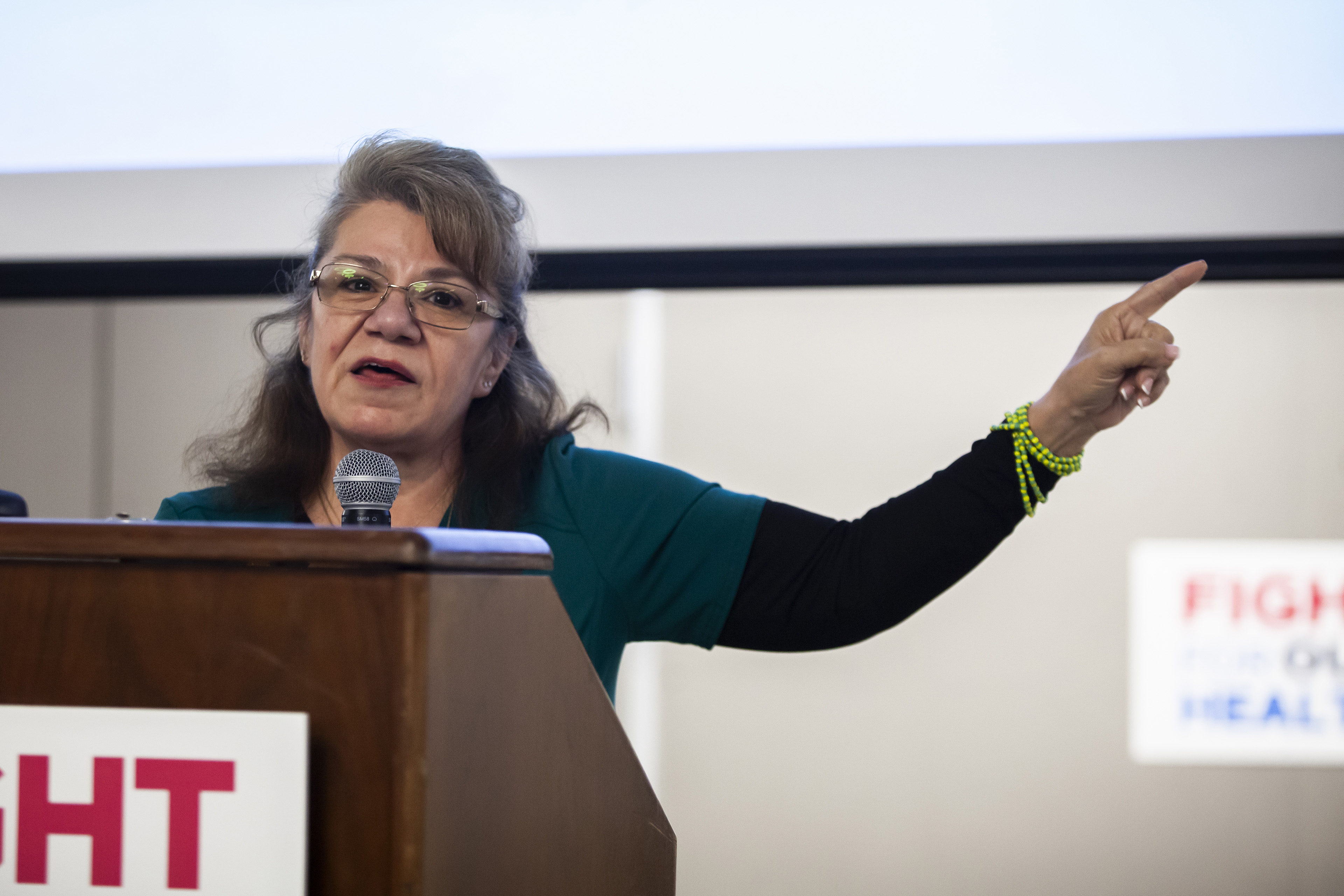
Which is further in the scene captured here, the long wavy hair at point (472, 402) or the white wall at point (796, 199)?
the white wall at point (796, 199)

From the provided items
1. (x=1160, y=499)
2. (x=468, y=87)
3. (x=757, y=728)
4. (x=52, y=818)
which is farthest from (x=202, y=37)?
(x=1160, y=499)

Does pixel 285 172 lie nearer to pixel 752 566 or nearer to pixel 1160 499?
pixel 752 566

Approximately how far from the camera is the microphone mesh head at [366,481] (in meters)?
0.73

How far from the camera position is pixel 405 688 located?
1.59 feet

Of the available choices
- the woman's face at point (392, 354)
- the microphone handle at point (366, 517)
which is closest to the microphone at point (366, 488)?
the microphone handle at point (366, 517)

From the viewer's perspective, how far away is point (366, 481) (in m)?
0.73

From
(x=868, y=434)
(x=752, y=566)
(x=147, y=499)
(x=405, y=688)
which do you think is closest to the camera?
(x=405, y=688)

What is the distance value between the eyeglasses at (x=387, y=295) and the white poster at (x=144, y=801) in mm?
784

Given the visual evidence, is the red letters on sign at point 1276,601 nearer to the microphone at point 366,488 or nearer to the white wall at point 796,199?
the white wall at point 796,199

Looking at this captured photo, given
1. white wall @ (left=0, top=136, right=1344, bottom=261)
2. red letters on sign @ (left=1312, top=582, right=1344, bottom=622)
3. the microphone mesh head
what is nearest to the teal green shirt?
the microphone mesh head

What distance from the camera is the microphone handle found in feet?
2.34

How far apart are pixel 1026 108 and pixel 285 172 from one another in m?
1.57

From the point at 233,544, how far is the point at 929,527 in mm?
855

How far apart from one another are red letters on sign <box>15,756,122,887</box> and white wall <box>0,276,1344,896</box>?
5.89ft
